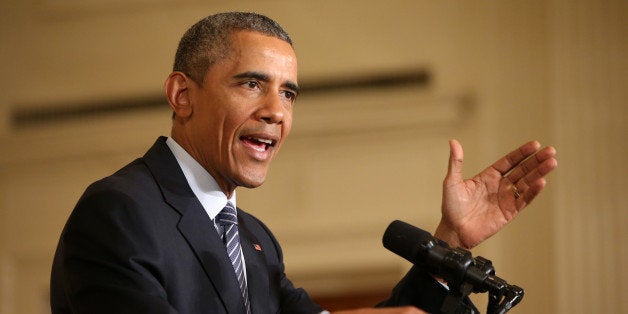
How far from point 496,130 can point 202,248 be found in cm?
245

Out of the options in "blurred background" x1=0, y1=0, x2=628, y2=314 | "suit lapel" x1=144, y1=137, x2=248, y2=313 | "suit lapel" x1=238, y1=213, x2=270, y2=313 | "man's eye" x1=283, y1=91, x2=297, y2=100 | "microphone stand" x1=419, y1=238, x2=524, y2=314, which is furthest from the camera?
"blurred background" x1=0, y1=0, x2=628, y2=314

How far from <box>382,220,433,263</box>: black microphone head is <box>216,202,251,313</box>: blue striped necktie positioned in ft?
1.06

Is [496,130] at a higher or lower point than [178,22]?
lower

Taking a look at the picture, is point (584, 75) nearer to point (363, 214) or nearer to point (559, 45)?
point (559, 45)

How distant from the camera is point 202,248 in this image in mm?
1674

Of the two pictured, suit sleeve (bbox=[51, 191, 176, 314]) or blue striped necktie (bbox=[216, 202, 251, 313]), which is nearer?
suit sleeve (bbox=[51, 191, 176, 314])

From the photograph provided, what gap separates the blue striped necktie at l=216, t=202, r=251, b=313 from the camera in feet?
5.76

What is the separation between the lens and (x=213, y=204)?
1.81 metres

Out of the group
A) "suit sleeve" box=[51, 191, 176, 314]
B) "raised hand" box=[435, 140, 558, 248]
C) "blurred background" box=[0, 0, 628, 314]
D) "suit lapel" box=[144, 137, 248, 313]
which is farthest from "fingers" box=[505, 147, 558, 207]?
"blurred background" box=[0, 0, 628, 314]

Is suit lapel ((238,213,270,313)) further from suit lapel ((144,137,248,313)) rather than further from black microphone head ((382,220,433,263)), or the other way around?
black microphone head ((382,220,433,263))

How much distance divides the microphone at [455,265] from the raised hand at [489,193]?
38 centimetres

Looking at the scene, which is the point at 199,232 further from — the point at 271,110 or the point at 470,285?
the point at 470,285

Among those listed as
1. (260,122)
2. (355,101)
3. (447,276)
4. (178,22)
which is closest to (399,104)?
(355,101)

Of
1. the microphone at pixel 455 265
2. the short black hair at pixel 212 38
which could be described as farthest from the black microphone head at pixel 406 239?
the short black hair at pixel 212 38
